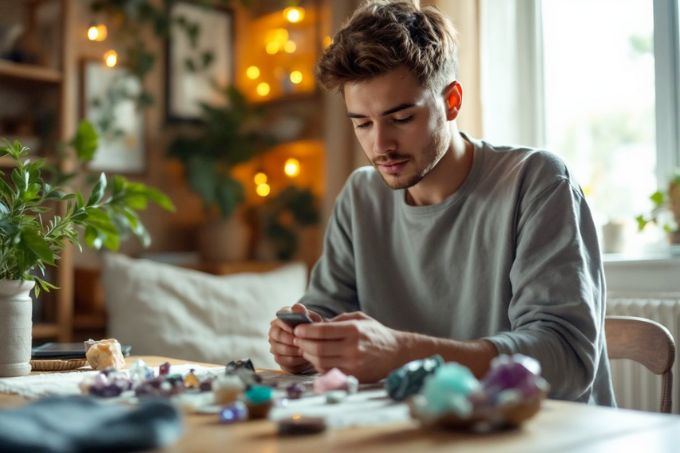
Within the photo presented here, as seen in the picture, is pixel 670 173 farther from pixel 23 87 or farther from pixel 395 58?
pixel 23 87

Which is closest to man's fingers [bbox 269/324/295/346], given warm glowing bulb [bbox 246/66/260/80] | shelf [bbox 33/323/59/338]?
shelf [bbox 33/323/59/338]

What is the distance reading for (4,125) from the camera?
3.06 meters

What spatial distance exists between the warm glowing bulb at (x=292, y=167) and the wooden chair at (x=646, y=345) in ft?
7.30

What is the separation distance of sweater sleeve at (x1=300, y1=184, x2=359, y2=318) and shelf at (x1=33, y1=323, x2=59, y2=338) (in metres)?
1.36

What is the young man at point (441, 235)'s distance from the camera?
4.09 ft

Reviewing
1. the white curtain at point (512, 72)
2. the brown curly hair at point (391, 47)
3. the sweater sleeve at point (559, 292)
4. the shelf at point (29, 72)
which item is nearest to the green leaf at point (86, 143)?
the shelf at point (29, 72)

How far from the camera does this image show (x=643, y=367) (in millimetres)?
2152

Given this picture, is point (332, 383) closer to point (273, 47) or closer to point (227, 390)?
point (227, 390)

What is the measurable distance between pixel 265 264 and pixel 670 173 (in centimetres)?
168

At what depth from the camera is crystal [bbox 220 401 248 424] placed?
2.69ft

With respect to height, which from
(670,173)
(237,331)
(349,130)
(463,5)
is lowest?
(237,331)

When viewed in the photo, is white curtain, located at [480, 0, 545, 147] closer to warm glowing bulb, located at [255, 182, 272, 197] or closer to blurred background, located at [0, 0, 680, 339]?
blurred background, located at [0, 0, 680, 339]

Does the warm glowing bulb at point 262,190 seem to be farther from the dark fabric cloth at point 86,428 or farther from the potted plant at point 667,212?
the dark fabric cloth at point 86,428

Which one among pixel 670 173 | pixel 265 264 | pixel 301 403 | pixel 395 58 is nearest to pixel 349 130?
pixel 265 264
